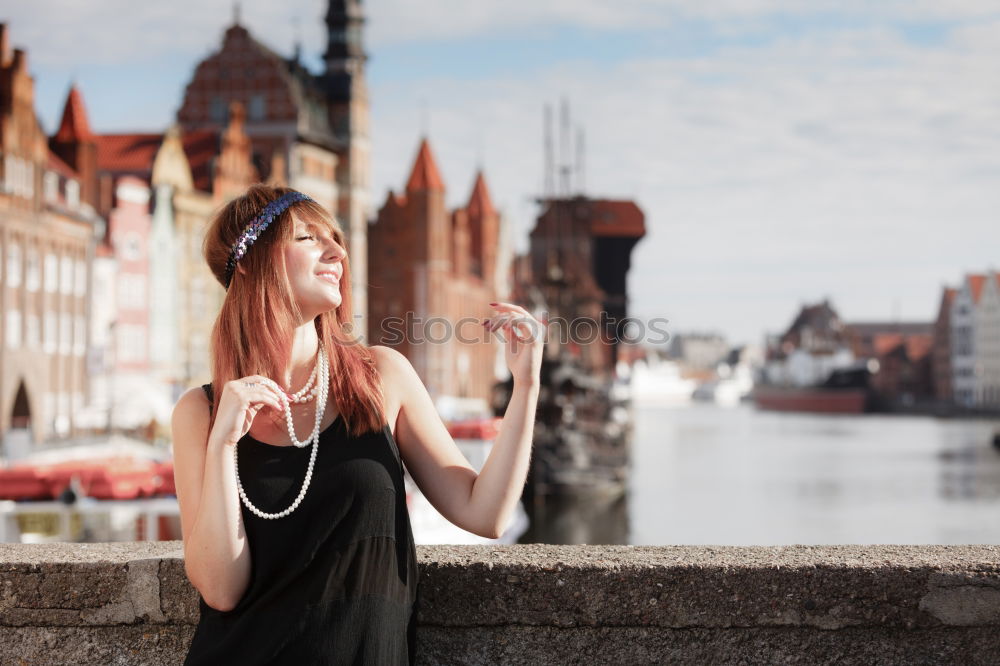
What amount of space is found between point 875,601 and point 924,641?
0.49 feet

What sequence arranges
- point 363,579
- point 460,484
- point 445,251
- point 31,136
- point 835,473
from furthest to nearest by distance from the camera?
point 445,251
point 835,473
point 31,136
point 460,484
point 363,579

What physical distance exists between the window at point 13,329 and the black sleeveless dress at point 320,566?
1437 inches

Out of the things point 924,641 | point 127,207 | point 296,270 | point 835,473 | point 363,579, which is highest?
point 127,207

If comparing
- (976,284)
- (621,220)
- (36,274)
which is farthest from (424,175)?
(976,284)

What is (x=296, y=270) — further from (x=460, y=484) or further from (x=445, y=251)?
(x=445, y=251)

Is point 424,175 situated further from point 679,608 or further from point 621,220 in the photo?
point 679,608

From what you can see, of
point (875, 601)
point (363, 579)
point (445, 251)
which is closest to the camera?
point (363, 579)

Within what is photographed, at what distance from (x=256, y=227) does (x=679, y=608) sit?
4.26 ft

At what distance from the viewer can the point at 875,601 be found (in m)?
3.17

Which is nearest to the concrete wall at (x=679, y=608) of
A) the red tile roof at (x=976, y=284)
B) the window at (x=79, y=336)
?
the window at (x=79, y=336)

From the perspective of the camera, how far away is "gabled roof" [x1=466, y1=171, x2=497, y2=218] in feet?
308

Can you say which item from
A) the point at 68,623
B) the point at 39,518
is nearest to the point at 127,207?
the point at 39,518

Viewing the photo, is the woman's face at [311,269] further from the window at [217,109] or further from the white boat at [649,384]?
the white boat at [649,384]

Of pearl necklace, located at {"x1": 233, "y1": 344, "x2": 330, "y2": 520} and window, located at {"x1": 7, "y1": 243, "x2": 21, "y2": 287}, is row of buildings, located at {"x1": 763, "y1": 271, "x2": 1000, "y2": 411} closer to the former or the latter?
window, located at {"x1": 7, "y1": 243, "x2": 21, "y2": 287}
